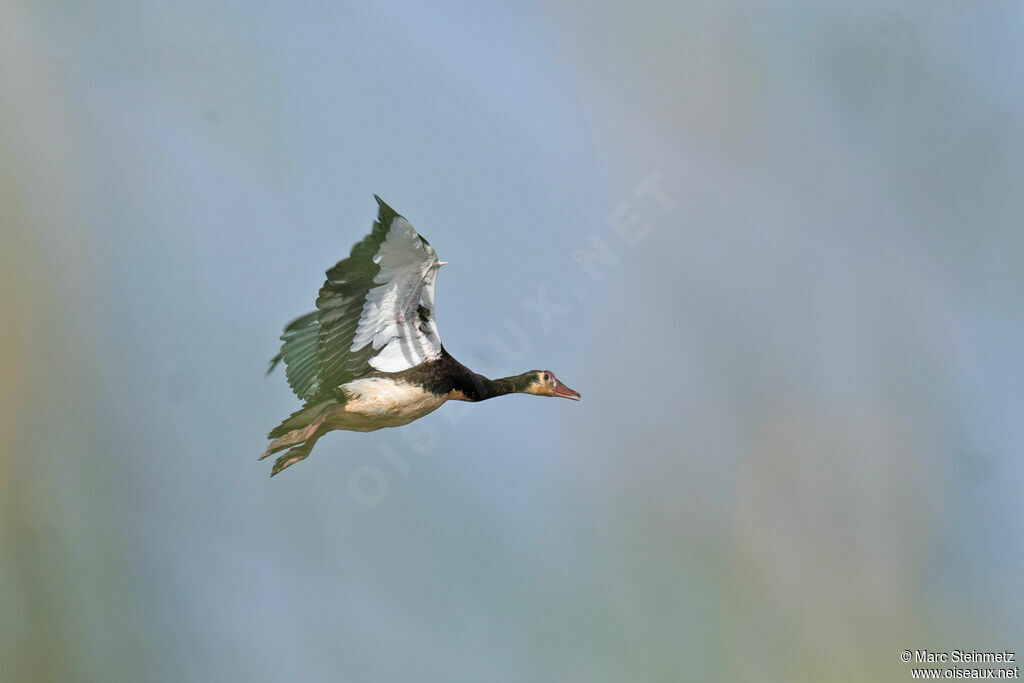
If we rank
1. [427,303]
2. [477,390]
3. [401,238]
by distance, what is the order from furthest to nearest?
[477,390]
[427,303]
[401,238]

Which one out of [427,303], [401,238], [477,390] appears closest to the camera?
[401,238]

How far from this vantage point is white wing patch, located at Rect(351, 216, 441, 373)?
9.55 m

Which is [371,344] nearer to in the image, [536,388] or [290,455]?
[290,455]

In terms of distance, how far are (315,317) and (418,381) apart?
1.20m

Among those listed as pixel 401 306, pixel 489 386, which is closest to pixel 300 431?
pixel 401 306

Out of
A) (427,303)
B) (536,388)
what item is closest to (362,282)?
(427,303)

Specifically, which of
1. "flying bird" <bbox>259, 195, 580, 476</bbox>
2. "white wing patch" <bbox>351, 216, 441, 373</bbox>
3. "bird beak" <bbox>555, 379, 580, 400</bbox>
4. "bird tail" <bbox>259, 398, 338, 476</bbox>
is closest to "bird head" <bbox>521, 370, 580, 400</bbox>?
"bird beak" <bbox>555, 379, 580, 400</bbox>

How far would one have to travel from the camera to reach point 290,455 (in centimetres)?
1024

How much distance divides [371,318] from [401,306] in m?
0.32

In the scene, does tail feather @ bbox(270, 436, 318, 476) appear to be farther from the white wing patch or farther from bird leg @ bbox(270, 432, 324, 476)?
the white wing patch

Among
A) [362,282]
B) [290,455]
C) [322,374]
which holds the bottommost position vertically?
[290,455]

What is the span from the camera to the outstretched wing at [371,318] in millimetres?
9555

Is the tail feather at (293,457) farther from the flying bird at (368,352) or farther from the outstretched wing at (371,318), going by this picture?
the outstretched wing at (371,318)

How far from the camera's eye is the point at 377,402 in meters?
10.0
